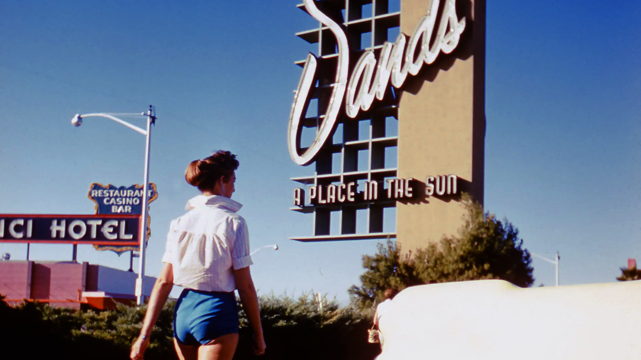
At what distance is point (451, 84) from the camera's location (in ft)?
96.8

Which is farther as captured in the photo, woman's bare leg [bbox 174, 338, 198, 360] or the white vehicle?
woman's bare leg [bbox 174, 338, 198, 360]

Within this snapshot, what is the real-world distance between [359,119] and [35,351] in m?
25.2

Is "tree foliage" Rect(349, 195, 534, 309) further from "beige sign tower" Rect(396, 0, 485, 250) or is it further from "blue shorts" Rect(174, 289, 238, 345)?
"blue shorts" Rect(174, 289, 238, 345)

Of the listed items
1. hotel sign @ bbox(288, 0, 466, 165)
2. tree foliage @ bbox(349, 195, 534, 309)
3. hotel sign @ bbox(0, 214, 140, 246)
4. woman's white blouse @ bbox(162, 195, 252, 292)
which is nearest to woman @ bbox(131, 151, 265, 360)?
woman's white blouse @ bbox(162, 195, 252, 292)

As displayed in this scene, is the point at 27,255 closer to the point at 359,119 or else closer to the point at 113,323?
the point at 359,119

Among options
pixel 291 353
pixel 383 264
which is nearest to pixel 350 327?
pixel 291 353

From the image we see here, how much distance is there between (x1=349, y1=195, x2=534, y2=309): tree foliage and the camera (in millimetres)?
23781

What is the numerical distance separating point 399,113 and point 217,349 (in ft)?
90.9

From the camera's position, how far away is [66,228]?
40.2 metres

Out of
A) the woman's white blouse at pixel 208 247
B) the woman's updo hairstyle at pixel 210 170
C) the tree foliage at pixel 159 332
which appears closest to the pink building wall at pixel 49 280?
the tree foliage at pixel 159 332

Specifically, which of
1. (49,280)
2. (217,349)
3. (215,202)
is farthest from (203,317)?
(49,280)

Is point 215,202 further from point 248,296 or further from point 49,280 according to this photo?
point 49,280

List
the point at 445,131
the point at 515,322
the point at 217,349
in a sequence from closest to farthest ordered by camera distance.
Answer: the point at 515,322, the point at 217,349, the point at 445,131

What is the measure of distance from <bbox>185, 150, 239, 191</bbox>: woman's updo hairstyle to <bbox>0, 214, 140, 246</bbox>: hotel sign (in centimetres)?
3600
